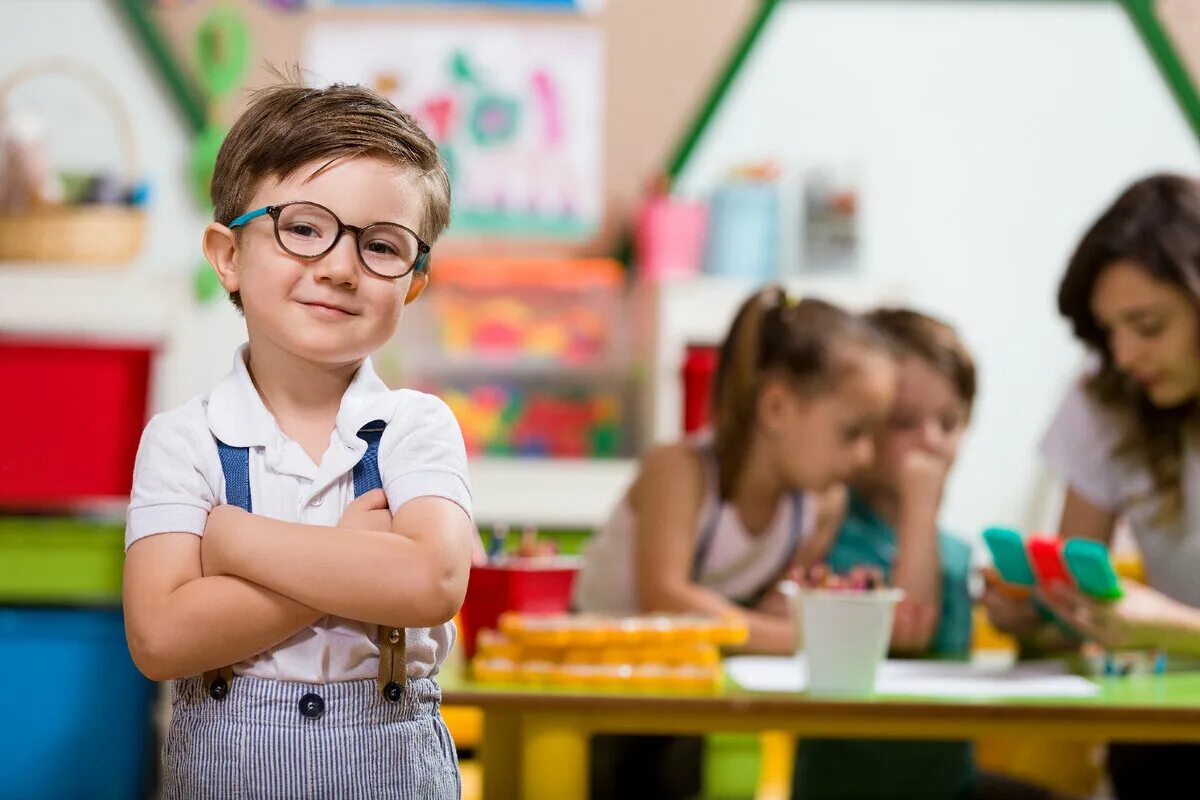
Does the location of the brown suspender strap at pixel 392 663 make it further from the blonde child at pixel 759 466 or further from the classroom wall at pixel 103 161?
the classroom wall at pixel 103 161

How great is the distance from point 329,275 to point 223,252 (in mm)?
80

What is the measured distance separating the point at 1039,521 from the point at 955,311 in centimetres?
54

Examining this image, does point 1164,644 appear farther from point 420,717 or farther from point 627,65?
point 627,65

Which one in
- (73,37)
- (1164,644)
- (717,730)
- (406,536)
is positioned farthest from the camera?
(73,37)

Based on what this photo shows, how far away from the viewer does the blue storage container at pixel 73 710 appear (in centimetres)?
274

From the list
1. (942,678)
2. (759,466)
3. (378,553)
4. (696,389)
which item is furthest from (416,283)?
(696,389)

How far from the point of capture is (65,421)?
9.43ft

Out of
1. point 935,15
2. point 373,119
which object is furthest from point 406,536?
point 935,15

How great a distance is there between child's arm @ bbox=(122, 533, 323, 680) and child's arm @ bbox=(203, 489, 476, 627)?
1 cm

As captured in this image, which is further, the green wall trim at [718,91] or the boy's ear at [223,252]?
the green wall trim at [718,91]

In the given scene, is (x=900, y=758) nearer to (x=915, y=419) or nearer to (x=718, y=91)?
(x=915, y=419)

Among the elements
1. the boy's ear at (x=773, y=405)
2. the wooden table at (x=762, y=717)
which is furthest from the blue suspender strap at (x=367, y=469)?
the boy's ear at (x=773, y=405)

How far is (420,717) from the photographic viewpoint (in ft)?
2.50

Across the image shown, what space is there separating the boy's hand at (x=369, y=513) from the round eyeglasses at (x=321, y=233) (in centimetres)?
12
